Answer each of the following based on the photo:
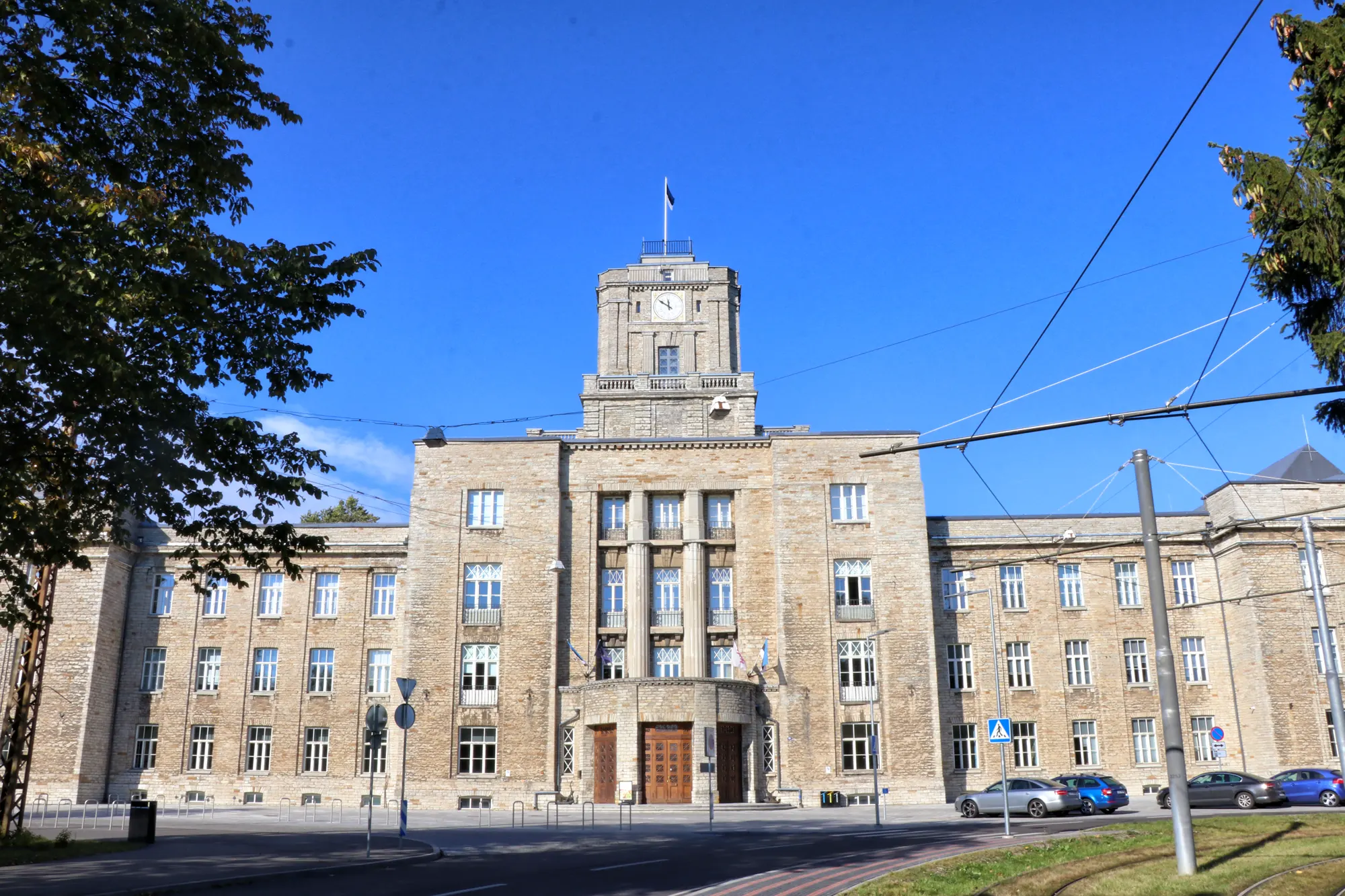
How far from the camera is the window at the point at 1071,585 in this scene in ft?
157

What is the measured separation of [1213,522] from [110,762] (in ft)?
157

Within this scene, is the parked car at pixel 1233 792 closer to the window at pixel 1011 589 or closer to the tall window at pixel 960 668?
the tall window at pixel 960 668

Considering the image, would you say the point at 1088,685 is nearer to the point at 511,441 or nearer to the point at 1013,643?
the point at 1013,643

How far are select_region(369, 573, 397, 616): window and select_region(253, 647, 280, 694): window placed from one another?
4.49 m

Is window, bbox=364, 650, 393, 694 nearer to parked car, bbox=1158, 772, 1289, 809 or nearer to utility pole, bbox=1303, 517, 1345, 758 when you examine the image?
parked car, bbox=1158, 772, 1289, 809

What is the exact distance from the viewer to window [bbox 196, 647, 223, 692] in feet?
155

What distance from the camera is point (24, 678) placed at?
22625 millimetres

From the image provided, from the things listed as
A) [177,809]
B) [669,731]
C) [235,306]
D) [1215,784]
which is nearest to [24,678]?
[235,306]

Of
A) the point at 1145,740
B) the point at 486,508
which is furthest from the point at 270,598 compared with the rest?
the point at 1145,740

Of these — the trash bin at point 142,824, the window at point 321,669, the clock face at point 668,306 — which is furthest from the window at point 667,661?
the trash bin at point 142,824

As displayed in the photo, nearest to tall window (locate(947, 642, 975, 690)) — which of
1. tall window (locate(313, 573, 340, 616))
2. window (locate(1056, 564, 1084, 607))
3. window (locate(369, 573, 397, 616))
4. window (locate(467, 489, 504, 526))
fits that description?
window (locate(1056, 564, 1084, 607))

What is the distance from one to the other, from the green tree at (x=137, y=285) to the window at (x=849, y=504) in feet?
101

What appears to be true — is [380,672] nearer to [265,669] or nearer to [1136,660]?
[265,669]

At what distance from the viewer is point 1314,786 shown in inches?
1340
